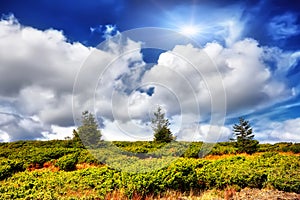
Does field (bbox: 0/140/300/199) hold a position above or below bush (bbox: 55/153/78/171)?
below

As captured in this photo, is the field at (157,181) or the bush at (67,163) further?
the bush at (67,163)

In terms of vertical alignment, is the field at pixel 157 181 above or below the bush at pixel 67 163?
below

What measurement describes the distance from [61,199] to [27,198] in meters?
0.72

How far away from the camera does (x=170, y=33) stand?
8.07 metres

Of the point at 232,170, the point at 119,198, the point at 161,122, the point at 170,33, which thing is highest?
the point at 170,33

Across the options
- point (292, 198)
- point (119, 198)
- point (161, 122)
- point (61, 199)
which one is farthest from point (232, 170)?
point (61, 199)

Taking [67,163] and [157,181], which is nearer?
[157,181]

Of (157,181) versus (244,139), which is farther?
(244,139)

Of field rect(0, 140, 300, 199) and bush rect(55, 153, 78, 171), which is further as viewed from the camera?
bush rect(55, 153, 78, 171)

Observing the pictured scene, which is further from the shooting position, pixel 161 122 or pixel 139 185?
pixel 161 122

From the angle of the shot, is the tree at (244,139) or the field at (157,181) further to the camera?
the tree at (244,139)

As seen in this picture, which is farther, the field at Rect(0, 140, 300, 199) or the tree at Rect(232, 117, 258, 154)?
the tree at Rect(232, 117, 258, 154)

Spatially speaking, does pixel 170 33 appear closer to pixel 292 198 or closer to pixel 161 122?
pixel 161 122

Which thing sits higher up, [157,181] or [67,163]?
[67,163]
